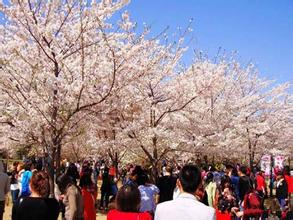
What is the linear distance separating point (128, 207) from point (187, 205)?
965mm

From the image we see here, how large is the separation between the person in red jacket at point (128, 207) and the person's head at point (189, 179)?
726mm

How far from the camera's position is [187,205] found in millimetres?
2691

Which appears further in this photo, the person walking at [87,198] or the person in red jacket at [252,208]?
the person in red jacket at [252,208]

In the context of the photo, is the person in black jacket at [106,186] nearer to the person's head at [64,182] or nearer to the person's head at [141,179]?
the person's head at [141,179]

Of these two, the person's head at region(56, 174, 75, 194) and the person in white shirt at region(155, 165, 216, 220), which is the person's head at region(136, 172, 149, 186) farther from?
the person in white shirt at region(155, 165, 216, 220)

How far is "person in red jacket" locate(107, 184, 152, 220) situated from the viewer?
3457 mm

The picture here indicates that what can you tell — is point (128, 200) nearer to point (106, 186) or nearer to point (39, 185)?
point (39, 185)

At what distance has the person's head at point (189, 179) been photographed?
2.85 metres

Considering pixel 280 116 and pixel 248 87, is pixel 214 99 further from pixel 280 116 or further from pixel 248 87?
pixel 280 116

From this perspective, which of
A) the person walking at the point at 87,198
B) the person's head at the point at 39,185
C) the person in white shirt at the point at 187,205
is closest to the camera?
the person in white shirt at the point at 187,205

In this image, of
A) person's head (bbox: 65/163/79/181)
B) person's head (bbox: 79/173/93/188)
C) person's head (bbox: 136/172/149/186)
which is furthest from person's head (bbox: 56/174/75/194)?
person's head (bbox: 136/172/149/186)

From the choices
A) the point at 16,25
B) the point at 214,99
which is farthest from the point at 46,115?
the point at 214,99

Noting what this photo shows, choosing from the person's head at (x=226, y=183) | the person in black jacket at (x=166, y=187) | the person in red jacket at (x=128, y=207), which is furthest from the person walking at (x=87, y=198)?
the person's head at (x=226, y=183)

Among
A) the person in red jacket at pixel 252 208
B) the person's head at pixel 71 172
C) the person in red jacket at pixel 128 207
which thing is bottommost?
the person in red jacket at pixel 252 208
